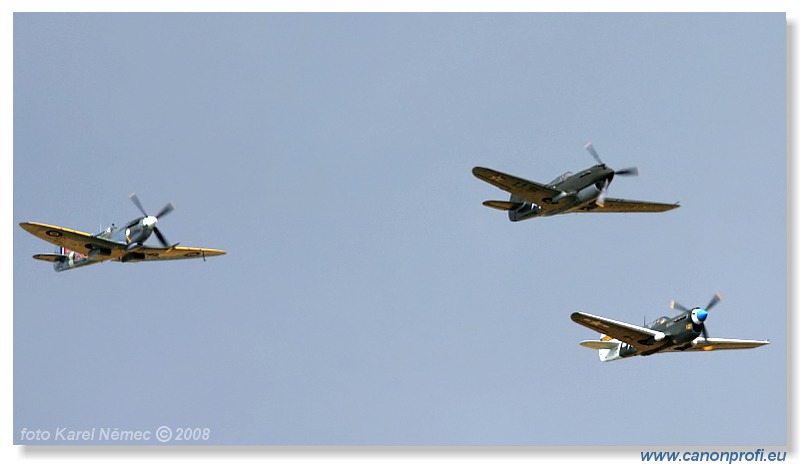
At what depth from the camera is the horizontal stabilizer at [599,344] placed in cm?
4638

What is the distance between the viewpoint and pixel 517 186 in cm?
4634


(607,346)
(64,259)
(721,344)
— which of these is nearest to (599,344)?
(607,346)

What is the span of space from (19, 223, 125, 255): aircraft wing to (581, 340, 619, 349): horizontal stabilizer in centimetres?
1794

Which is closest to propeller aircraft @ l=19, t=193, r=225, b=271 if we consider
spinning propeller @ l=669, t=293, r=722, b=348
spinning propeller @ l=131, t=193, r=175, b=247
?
spinning propeller @ l=131, t=193, r=175, b=247

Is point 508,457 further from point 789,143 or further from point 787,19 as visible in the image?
point 787,19

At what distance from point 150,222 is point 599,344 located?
57.2ft

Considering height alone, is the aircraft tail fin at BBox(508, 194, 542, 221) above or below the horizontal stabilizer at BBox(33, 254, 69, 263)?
above

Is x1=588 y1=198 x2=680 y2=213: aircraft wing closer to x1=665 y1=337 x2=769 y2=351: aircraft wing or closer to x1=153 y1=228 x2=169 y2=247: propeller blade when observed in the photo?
x1=665 y1=337 x2=769 y2=351: aircraft wing

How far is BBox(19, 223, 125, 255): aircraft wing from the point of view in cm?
4678

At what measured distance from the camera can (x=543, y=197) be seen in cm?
4662

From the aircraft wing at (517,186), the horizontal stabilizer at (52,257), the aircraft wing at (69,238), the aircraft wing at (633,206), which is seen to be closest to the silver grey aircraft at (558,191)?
the aircraft wing at (517,186)

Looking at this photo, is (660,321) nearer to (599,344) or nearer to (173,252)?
(599,344)
